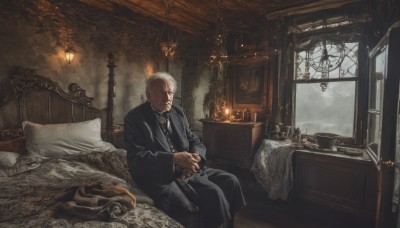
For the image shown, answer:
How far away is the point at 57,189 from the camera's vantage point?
1744 mm

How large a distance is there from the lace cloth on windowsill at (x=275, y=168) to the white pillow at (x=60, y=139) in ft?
7.18

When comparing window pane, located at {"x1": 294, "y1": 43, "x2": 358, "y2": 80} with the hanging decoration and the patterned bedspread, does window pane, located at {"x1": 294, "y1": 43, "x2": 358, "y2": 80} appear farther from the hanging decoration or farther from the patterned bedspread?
the patterned bedspread

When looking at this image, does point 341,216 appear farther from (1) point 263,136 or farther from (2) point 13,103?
(2) point 13,103

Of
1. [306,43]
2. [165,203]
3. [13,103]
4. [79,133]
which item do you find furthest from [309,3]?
[13,103]

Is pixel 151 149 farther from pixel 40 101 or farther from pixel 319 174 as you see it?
pixel 319 174

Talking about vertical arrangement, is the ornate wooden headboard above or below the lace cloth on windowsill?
above

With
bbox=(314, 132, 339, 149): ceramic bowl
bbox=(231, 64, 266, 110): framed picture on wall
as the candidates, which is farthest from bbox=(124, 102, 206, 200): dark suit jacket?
bbox=(231, 64, 266, 110): framed picture on wall

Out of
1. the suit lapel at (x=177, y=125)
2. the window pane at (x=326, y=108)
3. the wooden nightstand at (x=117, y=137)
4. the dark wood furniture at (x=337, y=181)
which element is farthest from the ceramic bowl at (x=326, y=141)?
the wooden nightstand at (x=117, y=137)

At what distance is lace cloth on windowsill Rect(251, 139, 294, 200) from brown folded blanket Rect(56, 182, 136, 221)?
2275 millimetres

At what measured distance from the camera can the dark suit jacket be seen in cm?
167

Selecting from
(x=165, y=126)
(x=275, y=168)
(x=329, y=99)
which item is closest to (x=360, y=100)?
(x=329, y=99)

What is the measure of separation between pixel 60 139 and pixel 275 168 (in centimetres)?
284

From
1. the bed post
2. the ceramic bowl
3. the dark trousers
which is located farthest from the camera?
the bed post

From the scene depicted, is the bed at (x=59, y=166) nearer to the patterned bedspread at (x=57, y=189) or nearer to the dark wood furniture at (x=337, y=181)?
the patterned bedspread at (x=57, y=189)
